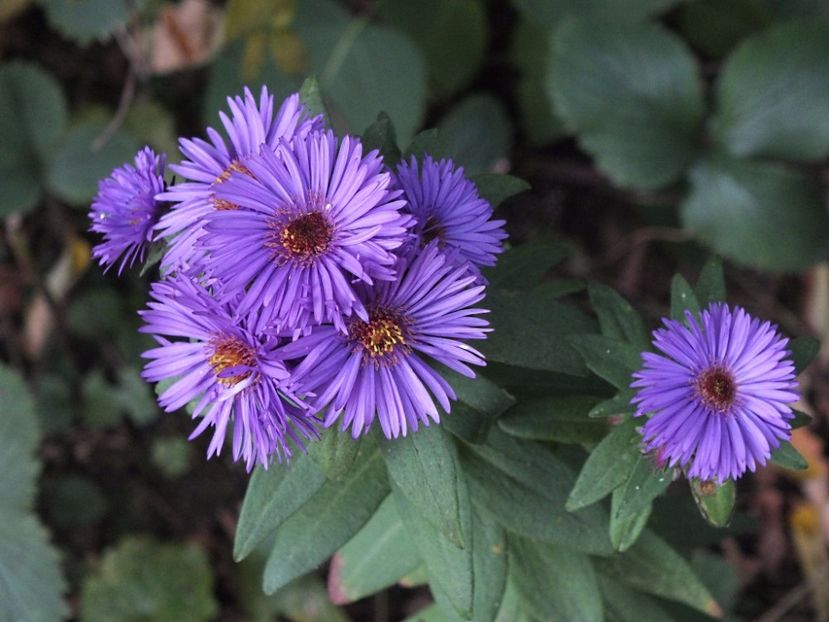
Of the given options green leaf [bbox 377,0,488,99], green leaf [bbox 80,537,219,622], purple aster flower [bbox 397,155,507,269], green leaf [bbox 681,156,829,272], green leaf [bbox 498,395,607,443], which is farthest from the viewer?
green leaf [bbox 377,0,488,99]

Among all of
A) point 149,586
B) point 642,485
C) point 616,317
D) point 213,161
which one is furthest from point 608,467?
point 149,586

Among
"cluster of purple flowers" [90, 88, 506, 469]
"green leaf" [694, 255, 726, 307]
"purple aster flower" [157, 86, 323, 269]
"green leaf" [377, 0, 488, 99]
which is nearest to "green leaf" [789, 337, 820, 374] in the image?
"green leaf" [694, 255, 726, 307]

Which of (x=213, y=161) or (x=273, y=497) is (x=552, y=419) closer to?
(x=273, y=497)

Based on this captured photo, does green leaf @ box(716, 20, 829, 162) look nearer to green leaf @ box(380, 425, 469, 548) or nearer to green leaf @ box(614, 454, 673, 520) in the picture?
green leaf @ box(614, 454, 673, 520)

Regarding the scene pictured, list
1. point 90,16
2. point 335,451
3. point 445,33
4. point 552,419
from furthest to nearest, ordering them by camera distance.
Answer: point 445,33, point 90,16, point 552,419, point 335,451

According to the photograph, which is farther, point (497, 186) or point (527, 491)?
point (527, 491)

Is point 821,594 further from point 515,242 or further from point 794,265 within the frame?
point 515,242
